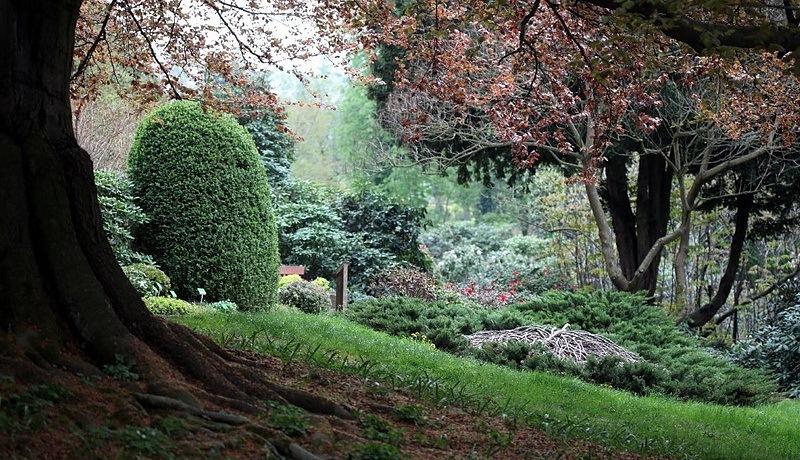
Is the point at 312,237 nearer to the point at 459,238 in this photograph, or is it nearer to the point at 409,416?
Answer: the point at 459,238

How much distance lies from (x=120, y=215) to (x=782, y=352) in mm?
10842

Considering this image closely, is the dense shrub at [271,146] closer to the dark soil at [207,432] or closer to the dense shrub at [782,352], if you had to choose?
the dense shrub at [782,352]

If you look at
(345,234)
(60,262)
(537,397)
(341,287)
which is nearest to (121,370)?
(60,262)

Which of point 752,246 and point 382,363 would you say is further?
point 752,246

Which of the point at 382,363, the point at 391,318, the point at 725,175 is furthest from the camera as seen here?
the point at 725,175

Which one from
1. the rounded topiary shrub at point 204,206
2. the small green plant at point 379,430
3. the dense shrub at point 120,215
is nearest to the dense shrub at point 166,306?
the dense shrub at point 120,215

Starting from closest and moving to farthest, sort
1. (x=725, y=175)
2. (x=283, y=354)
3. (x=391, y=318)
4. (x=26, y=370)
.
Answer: (x=26, y=370)
(x=283, y=354)
(x=391, y=318)
(x=725, y=175)

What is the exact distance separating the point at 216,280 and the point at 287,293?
2641mm

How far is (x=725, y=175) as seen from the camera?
1708 centimetres

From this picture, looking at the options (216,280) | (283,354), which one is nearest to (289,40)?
(216,280)

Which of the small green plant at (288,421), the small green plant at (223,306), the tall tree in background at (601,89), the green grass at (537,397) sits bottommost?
the green grass at (537,397)

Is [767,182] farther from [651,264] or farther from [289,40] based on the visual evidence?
[289,40]

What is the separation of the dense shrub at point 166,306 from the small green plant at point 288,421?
5495 mm

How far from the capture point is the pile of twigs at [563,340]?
37.3 feet
